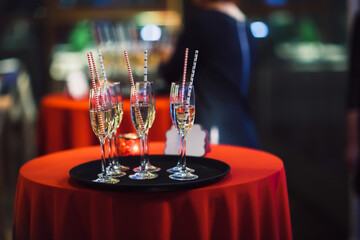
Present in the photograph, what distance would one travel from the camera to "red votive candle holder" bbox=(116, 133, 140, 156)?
5.96ft

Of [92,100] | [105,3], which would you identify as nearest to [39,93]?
[105,3]

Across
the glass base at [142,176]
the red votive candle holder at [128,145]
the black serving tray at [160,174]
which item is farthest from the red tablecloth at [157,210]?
the red votive candle holder at [128,145]

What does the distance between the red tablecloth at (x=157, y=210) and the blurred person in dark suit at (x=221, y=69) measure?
0.96 metres

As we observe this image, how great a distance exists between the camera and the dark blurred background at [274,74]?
12.4ft

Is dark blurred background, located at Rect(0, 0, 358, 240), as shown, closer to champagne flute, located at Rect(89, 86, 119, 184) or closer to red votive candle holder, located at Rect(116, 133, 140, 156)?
red votive candle holder, located at Rect(116, 133, 140, 156)

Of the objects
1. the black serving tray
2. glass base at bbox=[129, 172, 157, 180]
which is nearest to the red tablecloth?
the black serving tray

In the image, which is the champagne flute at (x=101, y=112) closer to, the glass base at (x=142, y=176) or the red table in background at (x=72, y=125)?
the glass base at (x=142, y=176)

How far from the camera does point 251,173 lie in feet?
5.06

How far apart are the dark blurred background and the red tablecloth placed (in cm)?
177

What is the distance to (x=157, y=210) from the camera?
1.33 metres

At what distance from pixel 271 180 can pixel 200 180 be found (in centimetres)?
26

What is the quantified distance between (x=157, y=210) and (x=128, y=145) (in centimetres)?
53

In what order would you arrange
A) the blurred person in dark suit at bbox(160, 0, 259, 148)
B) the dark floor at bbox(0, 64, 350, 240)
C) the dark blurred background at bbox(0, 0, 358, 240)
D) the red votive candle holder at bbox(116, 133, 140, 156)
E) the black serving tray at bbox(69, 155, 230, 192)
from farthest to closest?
1. the dark blurred background at bbox(0, 0, 358, 240)
2. the dark floor at bbox(0, 64, 350, 240)
3. the blurred person in dark suit at bbox(160, 0, 259, 148)
4. the red votive candle holder at bbox(116, 133, 140, 156)
5. the black serving tray at bbox(69, 155, 230, 192)

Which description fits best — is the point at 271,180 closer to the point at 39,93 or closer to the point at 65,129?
the point at 65,129
